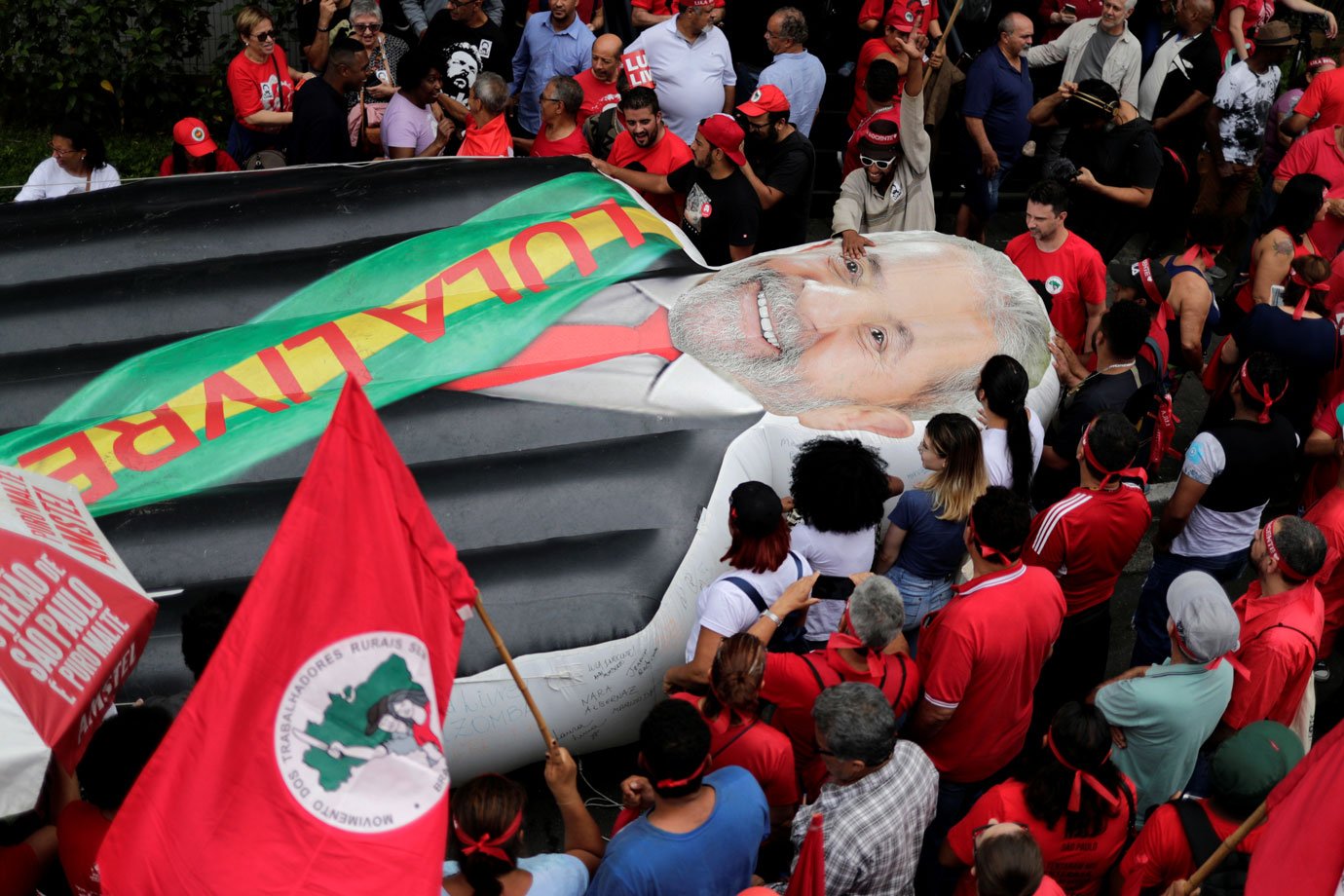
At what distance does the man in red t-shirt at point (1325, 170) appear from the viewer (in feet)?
21.9

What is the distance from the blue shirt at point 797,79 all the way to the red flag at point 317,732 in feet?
16.0

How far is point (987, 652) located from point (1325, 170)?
14.2 feet

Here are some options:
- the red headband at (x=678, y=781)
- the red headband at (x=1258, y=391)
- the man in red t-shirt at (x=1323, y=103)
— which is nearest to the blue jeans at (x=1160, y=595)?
the red headband at (x=1258, y=391)

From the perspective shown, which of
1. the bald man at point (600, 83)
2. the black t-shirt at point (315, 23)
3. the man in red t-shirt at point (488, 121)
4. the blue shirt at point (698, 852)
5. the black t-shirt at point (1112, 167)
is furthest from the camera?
the black t-shirt at point (315, 23)

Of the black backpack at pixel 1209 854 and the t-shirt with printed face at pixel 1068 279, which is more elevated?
the t-shirt with printed face at pixel 1068 279

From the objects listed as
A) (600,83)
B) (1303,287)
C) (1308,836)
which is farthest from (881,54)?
(1308,836)

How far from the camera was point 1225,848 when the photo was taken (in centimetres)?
304

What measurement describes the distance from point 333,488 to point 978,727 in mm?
2051

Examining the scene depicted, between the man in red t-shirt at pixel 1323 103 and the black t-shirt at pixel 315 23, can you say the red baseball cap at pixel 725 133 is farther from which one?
the man in red t-shirt at pixel 1323 103

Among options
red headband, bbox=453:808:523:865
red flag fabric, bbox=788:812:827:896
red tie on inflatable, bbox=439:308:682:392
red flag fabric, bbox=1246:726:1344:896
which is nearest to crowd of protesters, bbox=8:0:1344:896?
red headband, bbox=453:808:523:865

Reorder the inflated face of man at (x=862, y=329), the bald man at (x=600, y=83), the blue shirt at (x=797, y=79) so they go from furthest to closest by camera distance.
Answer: the blue shirt at (x=797, y=79) < the bald man at (x=600, y=83) < the inflated face of man at (x=862, y=329)

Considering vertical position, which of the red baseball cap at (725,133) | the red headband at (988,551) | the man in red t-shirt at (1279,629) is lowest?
the man in red t-shirt at (1279,629)

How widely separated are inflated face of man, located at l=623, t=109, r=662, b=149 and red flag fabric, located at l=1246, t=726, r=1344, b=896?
14.0ft

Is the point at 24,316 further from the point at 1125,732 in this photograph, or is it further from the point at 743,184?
the point at 1125,732
